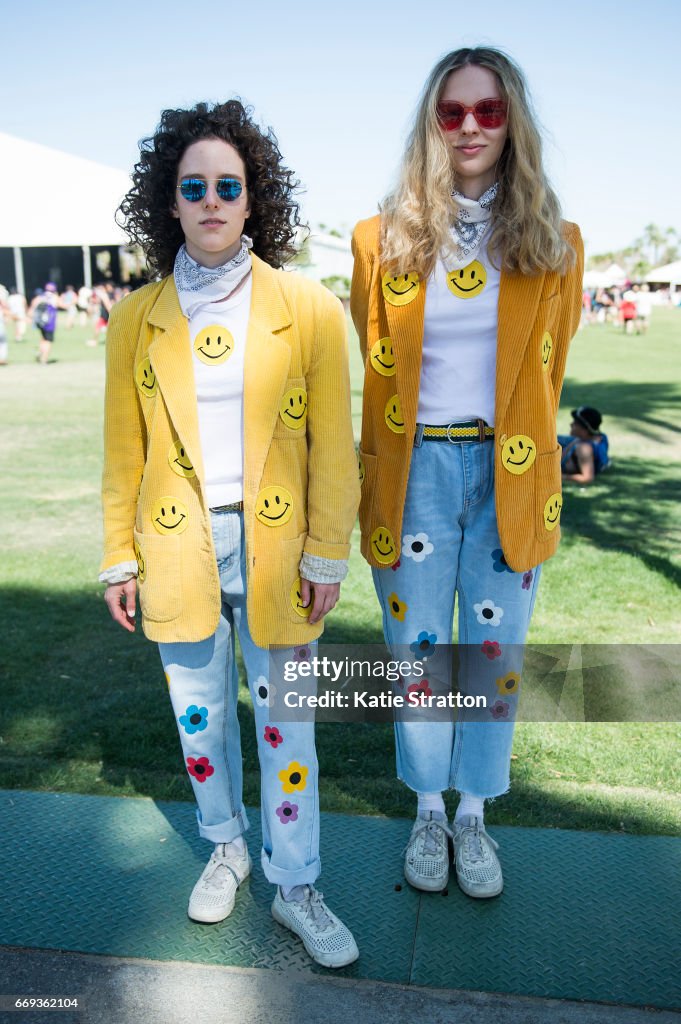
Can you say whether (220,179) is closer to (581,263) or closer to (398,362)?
(398,362)

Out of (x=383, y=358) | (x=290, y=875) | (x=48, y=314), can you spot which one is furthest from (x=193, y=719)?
(x=48, y=314)

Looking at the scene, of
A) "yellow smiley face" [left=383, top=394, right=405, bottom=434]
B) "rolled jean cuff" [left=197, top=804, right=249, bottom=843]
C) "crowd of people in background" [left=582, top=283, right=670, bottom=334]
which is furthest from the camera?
"crowd of people in background" [left=582, top=283, right=670, bottom=334]

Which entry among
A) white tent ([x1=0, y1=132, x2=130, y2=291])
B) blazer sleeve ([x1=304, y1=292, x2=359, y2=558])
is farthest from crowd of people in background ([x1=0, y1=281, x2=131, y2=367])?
blazer sleeve ([x1=304, y1=292, x2=359, y2=558])

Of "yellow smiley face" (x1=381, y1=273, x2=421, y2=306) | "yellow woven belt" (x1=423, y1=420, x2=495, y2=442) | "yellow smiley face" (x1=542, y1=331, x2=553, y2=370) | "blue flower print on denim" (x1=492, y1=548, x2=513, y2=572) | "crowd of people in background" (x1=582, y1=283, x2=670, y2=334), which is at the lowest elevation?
"crowd of people in background" (x1=582, y1=283, x2=670, y2=334)

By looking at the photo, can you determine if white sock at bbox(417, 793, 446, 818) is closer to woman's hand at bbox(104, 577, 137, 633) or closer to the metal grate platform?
the metal grate platform

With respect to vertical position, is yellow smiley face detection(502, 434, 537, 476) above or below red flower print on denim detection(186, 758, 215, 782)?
above

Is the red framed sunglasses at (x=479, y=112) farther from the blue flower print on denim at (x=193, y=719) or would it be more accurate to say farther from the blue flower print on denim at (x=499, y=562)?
the blue flower print on denim at (x=193, y=719)

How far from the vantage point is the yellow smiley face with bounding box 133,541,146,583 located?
2.39 m

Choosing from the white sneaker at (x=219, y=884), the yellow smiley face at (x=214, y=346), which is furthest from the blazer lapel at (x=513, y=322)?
the white sneaker at (x=219, y=884)

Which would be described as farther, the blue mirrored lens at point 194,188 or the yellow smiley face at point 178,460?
the yellow smiley face at point 178,460

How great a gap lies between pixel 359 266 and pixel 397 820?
1843 millimetres

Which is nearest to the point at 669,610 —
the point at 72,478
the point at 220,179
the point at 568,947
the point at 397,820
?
the point at 397,820

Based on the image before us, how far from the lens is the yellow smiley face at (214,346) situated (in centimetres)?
229

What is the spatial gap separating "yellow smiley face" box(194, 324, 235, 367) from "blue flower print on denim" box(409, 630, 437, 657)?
100 centimetres
